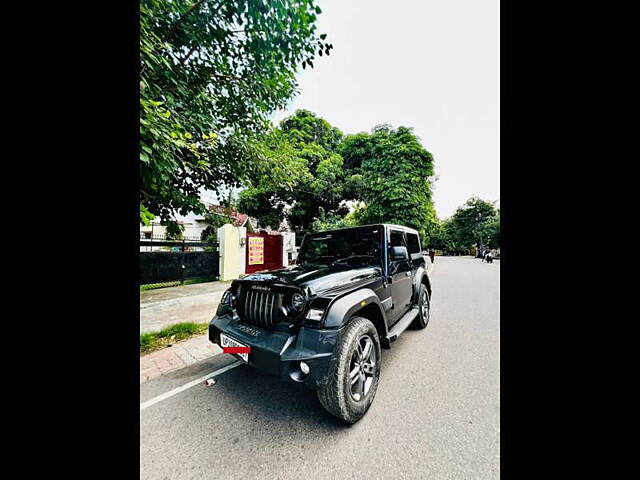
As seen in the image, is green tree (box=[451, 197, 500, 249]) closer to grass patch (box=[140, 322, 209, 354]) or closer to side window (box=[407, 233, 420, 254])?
side window (box=[407, 233, 420, 254])

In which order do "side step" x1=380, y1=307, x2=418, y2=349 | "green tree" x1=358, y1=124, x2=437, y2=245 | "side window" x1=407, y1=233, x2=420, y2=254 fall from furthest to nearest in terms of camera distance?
"green tree" x1=358, y1=124, x2=437, y2=245, "side window" x1=407, y1=233, x2=420, y2=254, "side step" x1=380, y1=307, x2=418, y2=349

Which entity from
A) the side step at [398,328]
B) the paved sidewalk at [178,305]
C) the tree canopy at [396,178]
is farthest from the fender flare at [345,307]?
the tree canopy at [396,178]

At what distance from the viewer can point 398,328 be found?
298cm

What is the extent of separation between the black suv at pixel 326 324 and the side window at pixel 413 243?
3.77 ft

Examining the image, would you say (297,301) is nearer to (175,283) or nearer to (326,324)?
(326,324)

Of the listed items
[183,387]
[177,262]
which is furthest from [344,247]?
[177,262]

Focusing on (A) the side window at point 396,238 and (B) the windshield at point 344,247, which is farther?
(A) the side window at point 396,238

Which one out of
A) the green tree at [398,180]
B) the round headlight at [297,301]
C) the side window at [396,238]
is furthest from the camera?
the green tree at [398,180]

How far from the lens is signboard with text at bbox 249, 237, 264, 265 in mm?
10578

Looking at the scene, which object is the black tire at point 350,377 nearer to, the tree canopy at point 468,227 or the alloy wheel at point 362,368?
the alloy wheel at point 362,368

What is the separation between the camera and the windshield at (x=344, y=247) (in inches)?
130

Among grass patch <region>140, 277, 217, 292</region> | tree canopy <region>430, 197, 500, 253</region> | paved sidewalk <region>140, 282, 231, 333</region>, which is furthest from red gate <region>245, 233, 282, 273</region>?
tree canopy <region>430, 197, 500, 253</region>

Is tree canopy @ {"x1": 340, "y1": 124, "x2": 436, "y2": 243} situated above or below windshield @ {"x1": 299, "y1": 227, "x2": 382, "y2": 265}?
above
